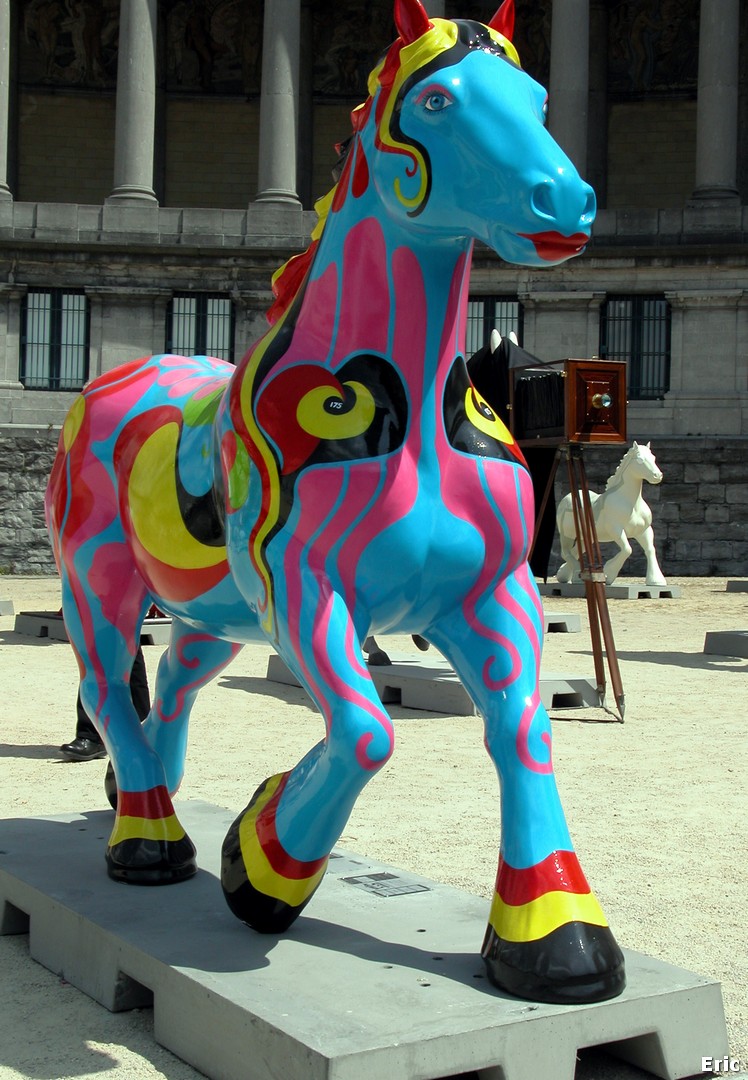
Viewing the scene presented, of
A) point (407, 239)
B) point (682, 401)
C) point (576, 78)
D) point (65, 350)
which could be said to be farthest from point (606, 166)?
point (407, 239)

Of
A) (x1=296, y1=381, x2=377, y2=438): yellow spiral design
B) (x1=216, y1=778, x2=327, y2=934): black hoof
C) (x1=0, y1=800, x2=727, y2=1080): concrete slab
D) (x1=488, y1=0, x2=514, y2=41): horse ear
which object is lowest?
(x1=0, y1=800, x2=727, y2=1080): concrete slab

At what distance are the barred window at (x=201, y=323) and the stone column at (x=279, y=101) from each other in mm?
3207

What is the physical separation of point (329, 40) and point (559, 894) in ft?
133

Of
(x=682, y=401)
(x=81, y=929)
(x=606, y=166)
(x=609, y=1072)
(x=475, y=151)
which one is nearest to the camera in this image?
(x=475, y=151)

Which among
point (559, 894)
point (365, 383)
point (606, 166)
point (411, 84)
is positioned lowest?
point (559, 894)

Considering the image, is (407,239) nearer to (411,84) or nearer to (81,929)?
(411,84)

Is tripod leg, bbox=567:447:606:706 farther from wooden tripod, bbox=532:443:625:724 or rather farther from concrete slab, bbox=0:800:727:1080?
concrete slab, bbox=0:800:727:1080

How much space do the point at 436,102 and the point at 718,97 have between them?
31963 millimetres

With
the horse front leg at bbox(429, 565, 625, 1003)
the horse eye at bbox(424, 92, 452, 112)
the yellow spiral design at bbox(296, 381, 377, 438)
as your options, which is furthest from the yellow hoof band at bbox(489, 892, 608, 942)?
the horse eye at bbox(424, 92, 452, 112)

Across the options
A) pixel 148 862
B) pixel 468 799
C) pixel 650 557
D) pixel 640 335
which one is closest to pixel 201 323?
pixel 640 335

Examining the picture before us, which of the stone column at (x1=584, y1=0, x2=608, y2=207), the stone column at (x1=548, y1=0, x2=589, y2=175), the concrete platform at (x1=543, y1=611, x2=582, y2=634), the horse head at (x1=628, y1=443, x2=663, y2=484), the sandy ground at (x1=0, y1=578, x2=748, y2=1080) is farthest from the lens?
the stone column at (x1=584, y1=0, x2=608, y2=207)

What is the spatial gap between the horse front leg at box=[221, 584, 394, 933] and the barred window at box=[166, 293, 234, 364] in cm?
2918

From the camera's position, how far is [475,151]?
134 inches

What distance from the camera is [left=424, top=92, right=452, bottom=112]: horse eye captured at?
11.4ft
